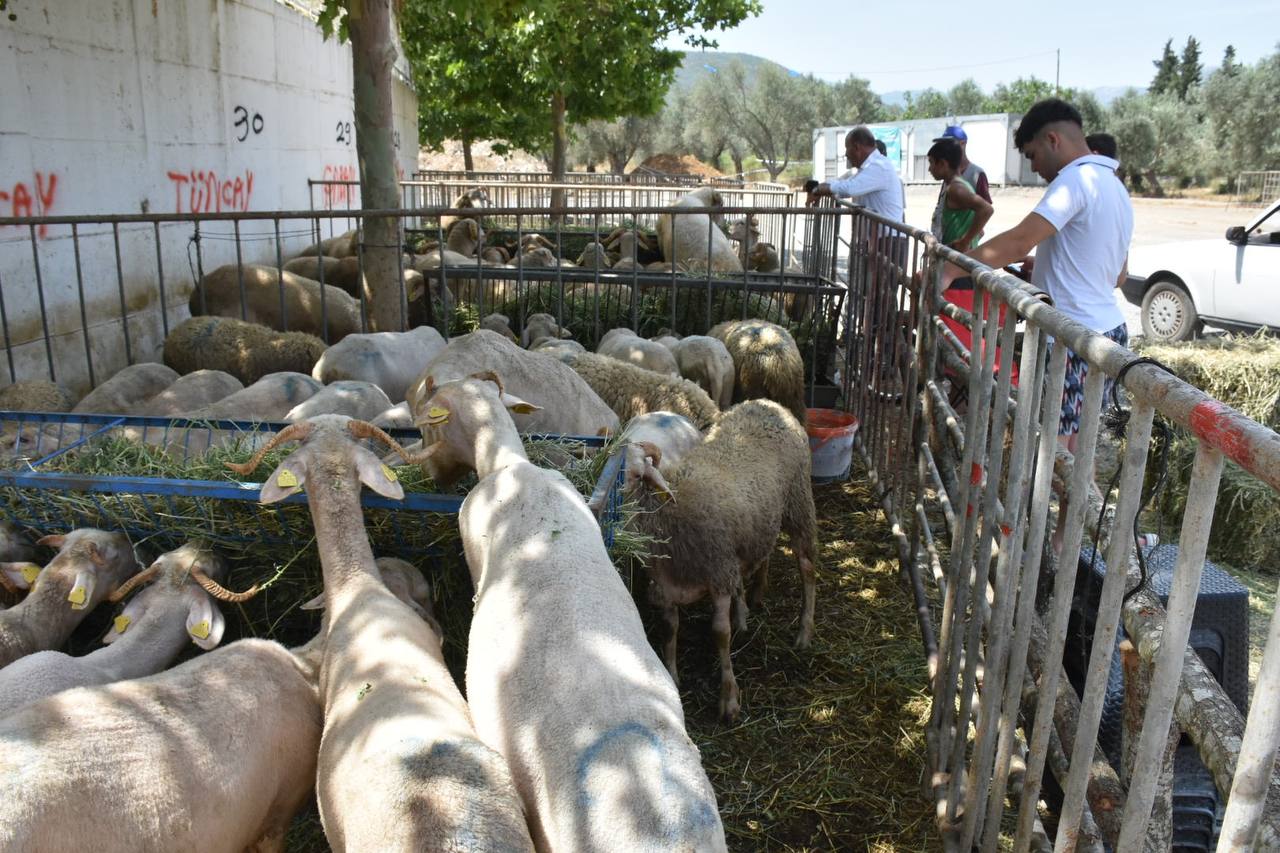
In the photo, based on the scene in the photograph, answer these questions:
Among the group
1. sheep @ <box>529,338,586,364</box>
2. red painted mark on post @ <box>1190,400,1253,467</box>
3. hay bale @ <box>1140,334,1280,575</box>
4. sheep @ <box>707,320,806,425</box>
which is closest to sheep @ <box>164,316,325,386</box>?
sheep @ <box>529,338,586,364</box>

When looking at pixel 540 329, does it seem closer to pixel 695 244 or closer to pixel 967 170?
pixel 967 170

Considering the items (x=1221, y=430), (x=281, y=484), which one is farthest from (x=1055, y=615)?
(x=281, y=484)

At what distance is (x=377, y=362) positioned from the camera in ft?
21.0

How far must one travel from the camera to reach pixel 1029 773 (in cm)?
247

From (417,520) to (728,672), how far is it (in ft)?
4.85

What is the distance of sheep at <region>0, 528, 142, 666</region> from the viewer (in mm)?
3584

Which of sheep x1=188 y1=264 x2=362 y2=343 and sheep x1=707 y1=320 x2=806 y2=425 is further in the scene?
sheep x1=188 y1=264 x2=362 y2=343

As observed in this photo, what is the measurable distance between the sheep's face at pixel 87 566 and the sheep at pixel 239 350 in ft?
10.9

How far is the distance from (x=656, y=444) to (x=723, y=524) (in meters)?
0.65

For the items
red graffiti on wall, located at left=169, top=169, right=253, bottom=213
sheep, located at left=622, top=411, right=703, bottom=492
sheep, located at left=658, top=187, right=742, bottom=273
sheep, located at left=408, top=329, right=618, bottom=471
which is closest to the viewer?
sheep, located at left=622, top=411, right=703, bottom=492

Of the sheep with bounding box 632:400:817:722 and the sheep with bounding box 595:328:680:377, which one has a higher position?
the sheep with bounding box 595:328:680:377

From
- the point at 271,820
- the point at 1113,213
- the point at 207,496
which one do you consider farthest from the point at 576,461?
the point at 1113,213

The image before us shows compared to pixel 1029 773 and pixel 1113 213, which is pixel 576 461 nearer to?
pixel 1029 773

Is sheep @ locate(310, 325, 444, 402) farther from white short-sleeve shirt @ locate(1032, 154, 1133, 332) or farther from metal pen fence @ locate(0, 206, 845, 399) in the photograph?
white short-sleeve shirt @ locate(1032, 154, 1133, 332)
